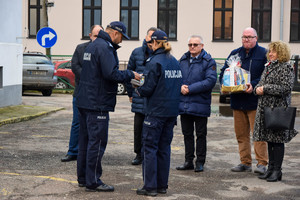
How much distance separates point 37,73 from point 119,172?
46.2 ft

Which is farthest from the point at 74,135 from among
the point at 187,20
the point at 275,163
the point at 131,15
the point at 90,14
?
the point at 90,14

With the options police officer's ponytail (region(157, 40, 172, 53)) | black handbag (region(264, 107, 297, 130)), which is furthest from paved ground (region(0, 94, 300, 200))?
police officer's ponytail (region(157, 40, 172, 53))

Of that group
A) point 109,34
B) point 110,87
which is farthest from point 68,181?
point 109,34

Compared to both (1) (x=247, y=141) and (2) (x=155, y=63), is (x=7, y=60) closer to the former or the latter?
(1) (x=247, y=141)

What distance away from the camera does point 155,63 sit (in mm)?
6543

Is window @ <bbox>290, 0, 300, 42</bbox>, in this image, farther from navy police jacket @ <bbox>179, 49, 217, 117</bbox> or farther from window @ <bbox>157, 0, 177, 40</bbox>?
navy police jacket @ <bbox>179, 49, 217, 117</bbox>

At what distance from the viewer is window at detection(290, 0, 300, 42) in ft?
109

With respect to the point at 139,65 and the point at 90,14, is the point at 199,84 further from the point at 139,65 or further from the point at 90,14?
the point at 90,14

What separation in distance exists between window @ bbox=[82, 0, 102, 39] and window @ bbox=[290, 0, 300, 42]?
10735 millimetres

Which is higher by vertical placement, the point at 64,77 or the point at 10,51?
the point at 10,51

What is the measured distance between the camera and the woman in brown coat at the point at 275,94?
7633 millimetres

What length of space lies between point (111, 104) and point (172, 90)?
71 centimetres

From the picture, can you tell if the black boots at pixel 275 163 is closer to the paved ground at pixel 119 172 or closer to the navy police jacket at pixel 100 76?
the paved ground at pixel 119 172

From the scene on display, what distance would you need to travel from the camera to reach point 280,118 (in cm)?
757
